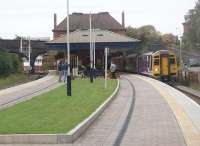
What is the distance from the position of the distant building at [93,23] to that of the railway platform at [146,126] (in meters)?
101

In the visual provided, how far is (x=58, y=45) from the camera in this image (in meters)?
76.8

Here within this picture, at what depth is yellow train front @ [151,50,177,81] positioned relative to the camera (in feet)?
205

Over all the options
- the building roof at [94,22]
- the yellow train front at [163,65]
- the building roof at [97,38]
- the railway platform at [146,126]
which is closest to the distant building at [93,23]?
the building roof at [94,22]

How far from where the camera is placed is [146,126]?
19188 mm

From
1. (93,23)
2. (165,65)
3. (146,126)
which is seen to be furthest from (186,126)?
(93,23)

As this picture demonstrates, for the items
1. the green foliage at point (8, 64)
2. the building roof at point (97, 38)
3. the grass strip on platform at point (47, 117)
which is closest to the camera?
the grass strip on platform at point (47, 117)

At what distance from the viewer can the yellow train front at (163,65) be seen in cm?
6244

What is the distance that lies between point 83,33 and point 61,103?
57.2 meters

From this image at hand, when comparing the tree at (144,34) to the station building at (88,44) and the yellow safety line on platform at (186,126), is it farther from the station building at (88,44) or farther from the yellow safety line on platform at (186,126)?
the yellow safety line on platform at (186,126)

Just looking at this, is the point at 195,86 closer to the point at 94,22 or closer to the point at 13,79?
the point at 13,79

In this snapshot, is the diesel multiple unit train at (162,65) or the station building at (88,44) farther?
the station building at (88,44)

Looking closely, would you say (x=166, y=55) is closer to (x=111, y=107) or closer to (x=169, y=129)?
(x=111, y=107)

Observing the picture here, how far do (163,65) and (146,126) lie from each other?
143ft

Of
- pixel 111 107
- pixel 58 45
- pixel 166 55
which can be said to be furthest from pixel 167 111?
pixel 58 45
